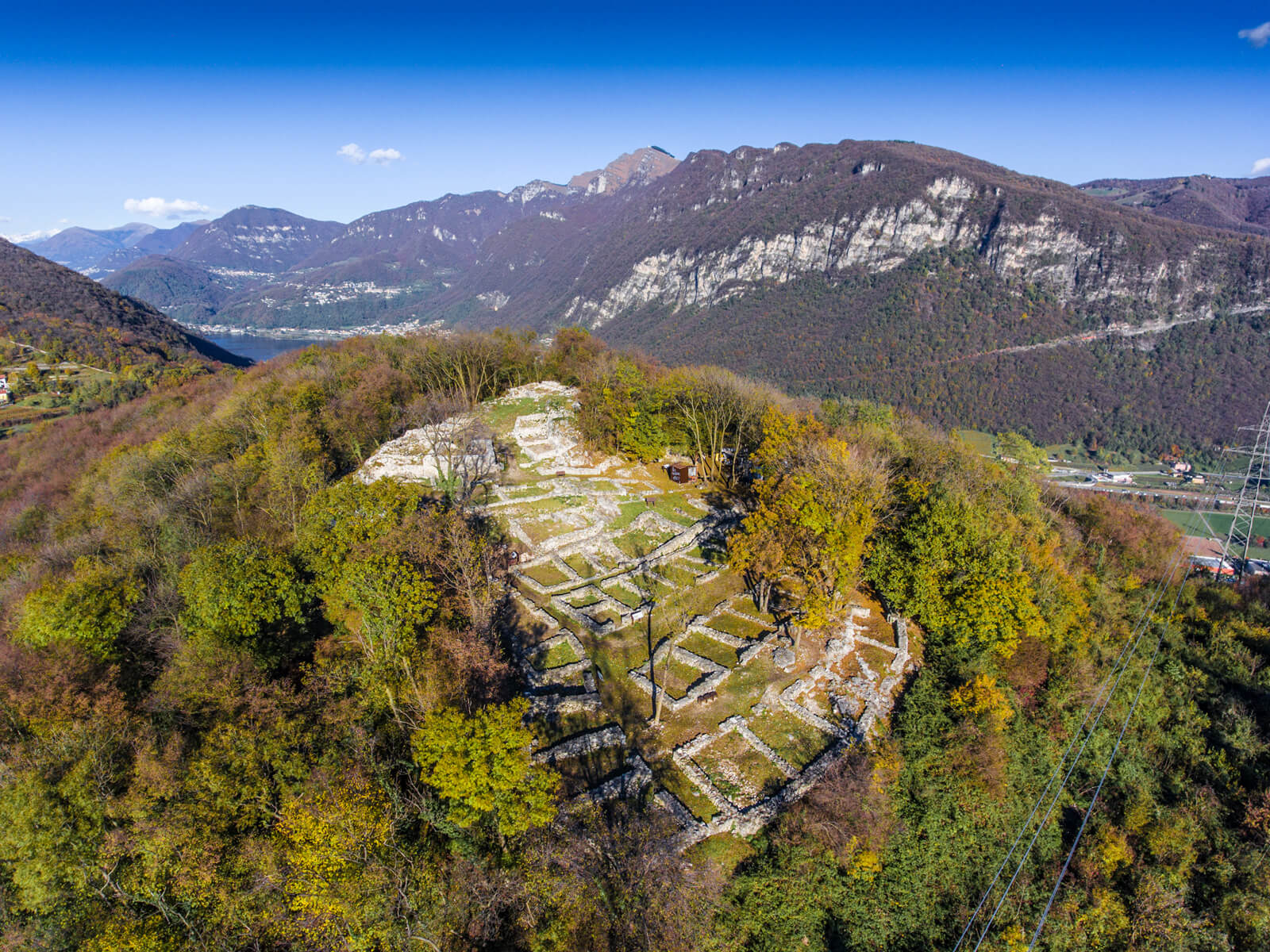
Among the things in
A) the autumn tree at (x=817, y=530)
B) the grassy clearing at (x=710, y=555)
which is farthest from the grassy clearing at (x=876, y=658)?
the grassy clearing at (x=710, y=555)

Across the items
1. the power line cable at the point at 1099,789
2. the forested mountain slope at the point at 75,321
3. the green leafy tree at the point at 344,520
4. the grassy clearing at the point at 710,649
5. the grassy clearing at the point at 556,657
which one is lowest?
the power line cable at the point at 1099,789

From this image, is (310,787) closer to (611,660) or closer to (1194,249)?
(611,660)

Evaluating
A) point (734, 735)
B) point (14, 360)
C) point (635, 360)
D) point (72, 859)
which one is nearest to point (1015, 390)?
point (635, 360)

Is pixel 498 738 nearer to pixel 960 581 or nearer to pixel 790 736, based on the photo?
pixel 790 736

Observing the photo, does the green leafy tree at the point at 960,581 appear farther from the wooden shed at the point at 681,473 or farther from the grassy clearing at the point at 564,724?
the wooden shed at the point at 681,473

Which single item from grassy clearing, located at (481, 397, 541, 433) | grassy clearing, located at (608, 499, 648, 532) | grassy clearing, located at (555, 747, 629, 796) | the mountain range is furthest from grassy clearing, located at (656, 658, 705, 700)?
the mountain range

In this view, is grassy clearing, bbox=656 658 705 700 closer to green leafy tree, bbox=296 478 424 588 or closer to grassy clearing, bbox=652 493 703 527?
grassy clearing, bbox=652 493 703 527

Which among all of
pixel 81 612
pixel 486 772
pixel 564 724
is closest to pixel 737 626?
pixel 564 724
